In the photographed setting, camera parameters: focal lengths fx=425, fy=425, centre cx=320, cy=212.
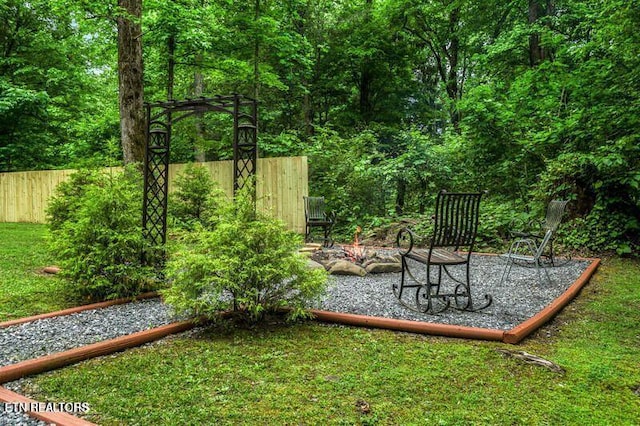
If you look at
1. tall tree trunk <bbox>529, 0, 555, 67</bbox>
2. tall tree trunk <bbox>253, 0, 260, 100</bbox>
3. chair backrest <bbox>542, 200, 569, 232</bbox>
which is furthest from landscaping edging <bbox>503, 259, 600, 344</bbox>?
tall tree trunk <bbox>253, 0, 260, 100</bbox>

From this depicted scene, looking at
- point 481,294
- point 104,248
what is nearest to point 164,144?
point 104,248

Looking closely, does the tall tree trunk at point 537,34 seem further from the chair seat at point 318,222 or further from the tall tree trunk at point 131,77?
the tall tree trunk at point 131,77

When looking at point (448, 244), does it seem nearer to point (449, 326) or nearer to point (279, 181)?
point (449, 326)

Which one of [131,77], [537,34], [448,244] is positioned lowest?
[448,244]

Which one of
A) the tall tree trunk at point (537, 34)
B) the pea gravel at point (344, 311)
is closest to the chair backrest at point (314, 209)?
the pea gravel at point (344, 311)

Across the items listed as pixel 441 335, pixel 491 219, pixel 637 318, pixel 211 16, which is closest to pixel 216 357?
pixel 441 335

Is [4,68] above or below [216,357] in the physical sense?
above

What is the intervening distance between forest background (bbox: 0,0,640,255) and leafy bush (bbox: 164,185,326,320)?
7.67ft

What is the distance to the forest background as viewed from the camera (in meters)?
6.33

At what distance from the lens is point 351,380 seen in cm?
216

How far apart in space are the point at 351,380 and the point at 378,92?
39.7 feet

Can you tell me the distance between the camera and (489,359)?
245 centimetres

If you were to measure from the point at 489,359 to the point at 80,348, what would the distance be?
2.37 meters

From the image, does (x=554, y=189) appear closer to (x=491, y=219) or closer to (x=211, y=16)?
(x=491, y=219)
